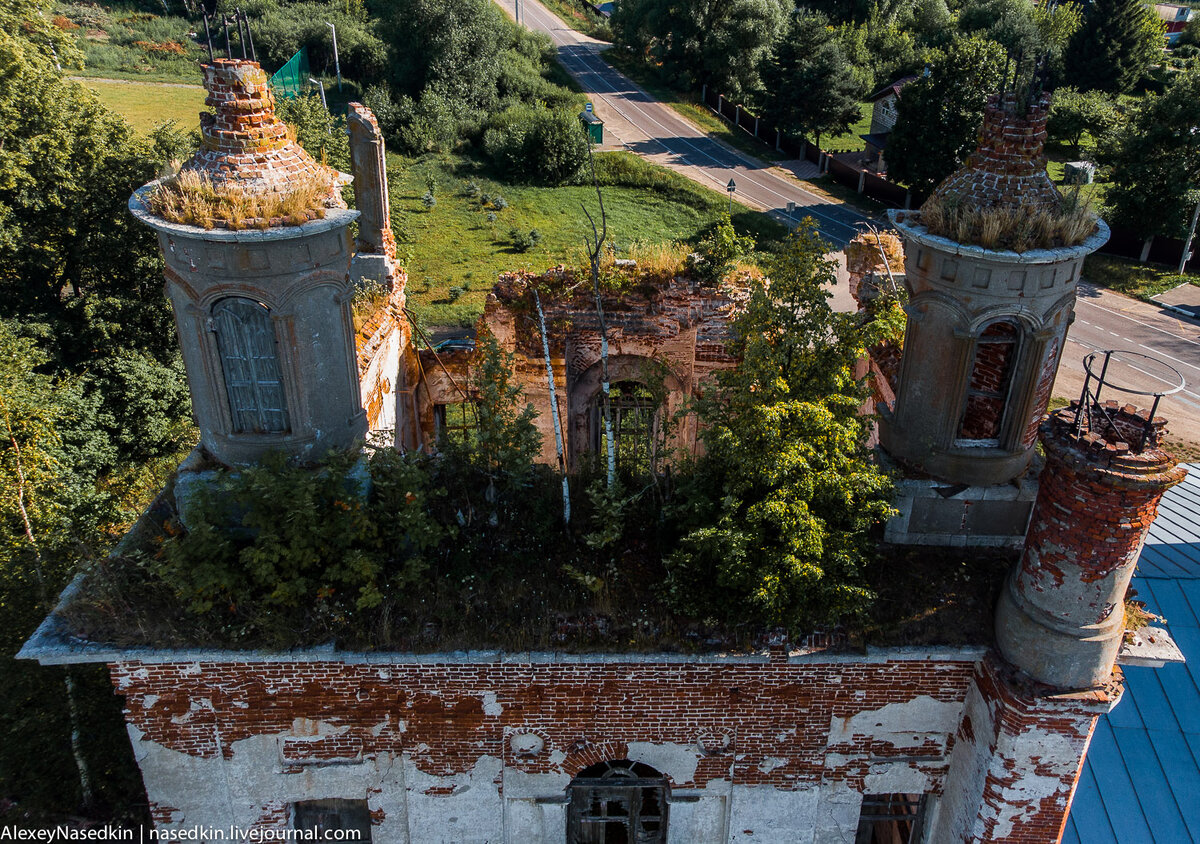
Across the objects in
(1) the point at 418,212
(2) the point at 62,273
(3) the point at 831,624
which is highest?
(3) the point at 831,624

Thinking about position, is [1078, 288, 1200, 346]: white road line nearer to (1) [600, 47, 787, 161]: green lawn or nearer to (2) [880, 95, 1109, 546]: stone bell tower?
(1) [600, 47, 787, 161]: green lawn

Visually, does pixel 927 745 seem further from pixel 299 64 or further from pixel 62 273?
pixel 299 64

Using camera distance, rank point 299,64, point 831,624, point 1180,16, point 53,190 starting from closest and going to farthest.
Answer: point 831,624 → point 53,190 → point 299,64 → point 1180,16

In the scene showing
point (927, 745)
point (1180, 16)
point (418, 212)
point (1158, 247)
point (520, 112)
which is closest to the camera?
point (927, 745)

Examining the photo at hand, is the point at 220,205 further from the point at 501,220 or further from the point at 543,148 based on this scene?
the point at 543,148

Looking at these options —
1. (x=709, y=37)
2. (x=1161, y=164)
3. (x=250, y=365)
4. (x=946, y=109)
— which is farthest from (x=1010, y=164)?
(x=709, y=37)

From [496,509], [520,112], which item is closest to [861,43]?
[520,112]
